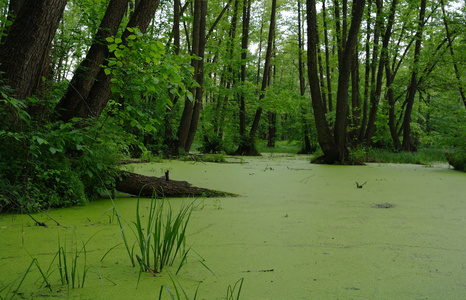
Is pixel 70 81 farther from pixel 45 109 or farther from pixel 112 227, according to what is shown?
pixel 112 227

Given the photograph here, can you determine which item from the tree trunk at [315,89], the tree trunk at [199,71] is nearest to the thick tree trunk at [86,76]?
the tree trunk at [315,89]

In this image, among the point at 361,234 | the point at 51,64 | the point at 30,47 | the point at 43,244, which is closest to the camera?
the point at 43,244

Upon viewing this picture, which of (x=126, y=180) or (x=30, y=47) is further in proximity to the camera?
(x=126, y=180)

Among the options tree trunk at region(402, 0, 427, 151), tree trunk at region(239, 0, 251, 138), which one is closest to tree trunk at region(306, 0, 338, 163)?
tree trunk at region(402, 0, 427, 151)

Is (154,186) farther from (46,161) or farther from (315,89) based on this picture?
(315,89)

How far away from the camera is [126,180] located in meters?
3.43

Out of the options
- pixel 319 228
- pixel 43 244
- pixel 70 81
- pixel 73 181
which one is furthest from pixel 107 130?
pixel 319 228

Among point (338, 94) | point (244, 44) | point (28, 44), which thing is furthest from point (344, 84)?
point (28, 44)

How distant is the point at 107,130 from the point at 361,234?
207cm

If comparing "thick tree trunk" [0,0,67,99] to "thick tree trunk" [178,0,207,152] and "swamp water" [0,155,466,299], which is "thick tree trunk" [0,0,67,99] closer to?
"swamp water" [0,155,466,299]

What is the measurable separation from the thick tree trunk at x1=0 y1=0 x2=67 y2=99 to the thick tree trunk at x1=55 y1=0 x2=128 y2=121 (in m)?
0.41

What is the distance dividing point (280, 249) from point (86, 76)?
2494 millimetres

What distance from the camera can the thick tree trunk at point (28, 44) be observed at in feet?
9.23

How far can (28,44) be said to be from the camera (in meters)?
2.87
